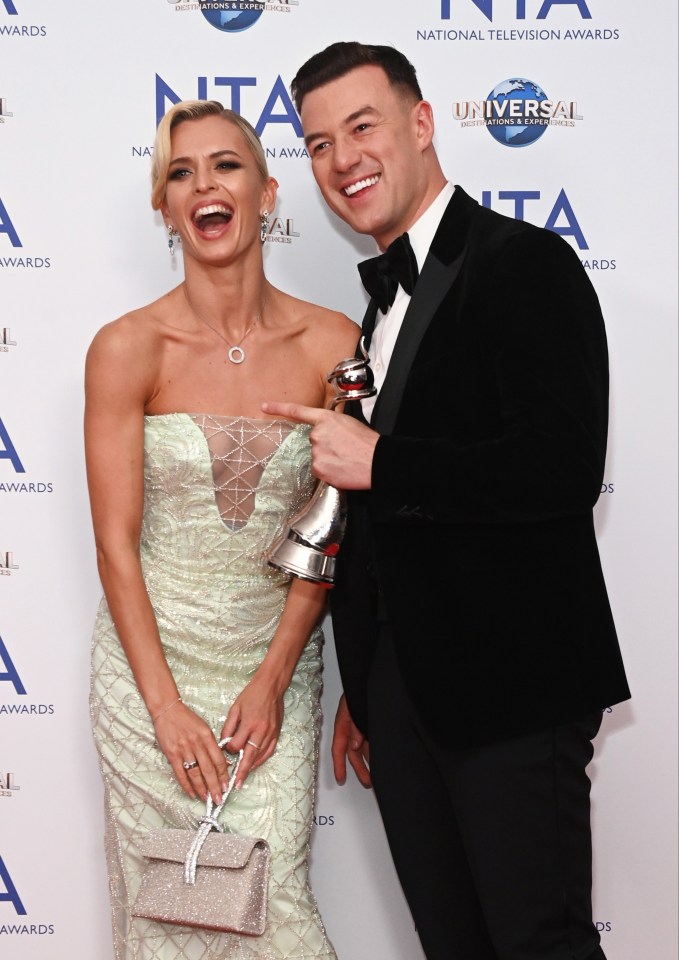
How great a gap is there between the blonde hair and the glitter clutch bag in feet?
4.44

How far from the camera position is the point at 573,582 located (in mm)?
1832

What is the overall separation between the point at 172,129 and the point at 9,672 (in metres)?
1.48

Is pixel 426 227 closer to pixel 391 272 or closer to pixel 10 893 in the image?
pixel 391 272

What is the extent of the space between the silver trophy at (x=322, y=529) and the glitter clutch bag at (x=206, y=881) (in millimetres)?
556

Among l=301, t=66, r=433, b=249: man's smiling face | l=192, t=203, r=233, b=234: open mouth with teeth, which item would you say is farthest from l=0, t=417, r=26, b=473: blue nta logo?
l=301, t=66, r=433, b=249: man's smiling face

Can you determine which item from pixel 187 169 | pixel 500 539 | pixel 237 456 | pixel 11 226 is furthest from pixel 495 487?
pixel 11 226

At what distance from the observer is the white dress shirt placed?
80.7 inches

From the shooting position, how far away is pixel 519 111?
8.80ft

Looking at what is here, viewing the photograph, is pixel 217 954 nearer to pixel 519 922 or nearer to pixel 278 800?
pixel 278 800

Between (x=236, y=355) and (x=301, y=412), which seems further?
(x=236, y=355)

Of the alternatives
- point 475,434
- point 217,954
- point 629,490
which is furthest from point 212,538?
point 629,490

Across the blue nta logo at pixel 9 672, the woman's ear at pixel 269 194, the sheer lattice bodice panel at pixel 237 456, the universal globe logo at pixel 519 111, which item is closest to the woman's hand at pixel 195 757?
the sheer lattice bodice panel at pixel 237 456

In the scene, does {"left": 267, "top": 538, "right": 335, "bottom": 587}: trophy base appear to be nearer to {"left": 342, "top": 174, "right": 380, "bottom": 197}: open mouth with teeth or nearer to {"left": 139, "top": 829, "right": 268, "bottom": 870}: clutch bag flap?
{"left": 139, "top": 829, "right": 268, "bottom": 870}: clutch bag flap

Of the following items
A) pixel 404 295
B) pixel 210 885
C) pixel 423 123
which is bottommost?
pixel 210 885
